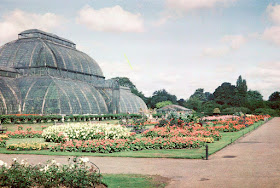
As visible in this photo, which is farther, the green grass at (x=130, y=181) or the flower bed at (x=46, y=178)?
the green grass at (x=130, y=181)

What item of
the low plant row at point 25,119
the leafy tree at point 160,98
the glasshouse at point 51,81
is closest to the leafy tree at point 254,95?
the leafy tree at point 160,98

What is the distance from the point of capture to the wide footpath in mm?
9727

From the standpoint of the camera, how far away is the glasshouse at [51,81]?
150ft

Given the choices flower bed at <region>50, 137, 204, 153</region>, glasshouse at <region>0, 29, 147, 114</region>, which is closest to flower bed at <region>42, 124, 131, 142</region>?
flower bed at <region>50, 137, 204, 153</region>

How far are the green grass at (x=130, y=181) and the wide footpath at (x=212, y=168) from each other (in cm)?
63

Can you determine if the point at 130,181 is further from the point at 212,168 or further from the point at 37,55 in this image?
the point at 37,55

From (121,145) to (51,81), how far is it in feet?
114

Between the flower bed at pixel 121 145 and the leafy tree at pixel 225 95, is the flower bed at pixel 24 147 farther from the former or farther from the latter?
the leafy tree at pixel 225 95

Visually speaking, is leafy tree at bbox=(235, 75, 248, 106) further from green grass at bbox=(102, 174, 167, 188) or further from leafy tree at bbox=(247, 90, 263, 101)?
green grass at bbox=(102, 174, 167, 188)

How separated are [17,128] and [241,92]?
342ft

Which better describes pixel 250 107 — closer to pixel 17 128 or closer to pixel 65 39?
pixel 65 39

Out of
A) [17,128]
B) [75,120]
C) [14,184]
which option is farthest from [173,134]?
[75,120]

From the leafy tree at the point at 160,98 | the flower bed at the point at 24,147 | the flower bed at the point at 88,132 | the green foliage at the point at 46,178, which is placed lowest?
the flower bed at the point at 24,147

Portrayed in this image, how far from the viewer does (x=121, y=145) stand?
58.6ft
